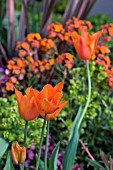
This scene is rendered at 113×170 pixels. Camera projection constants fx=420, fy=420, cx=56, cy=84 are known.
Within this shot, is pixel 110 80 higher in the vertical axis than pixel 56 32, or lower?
lower

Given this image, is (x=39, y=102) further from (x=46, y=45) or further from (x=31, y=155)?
(x=46, y=45)

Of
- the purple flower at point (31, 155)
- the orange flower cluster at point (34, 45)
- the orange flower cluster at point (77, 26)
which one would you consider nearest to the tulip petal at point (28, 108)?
the purple flower at point (31, 155)

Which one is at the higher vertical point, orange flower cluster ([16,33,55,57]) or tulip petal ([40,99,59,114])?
tulip petal ([40,99,59,114])

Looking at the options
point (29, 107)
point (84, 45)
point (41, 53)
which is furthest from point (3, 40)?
point (29, 107)

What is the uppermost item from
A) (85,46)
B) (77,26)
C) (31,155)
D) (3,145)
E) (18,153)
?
(85,46)

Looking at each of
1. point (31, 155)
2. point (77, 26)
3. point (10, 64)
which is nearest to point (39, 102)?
point (31, 155)

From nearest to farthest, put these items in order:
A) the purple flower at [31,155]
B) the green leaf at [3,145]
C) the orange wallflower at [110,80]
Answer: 1. the green leaf at [3,145]
2. the purple flower at [31,155]
3. the orange wallflower at [110,80]

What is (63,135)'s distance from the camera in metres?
1.91

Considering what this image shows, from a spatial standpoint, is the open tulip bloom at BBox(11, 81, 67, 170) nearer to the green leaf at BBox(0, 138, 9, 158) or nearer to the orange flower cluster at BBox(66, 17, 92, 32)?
the green leaf at BBox(0, 138, 9, 158)

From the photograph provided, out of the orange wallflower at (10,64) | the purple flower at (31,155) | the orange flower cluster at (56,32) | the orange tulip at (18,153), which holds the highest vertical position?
the orange flower cluster at (56,32)

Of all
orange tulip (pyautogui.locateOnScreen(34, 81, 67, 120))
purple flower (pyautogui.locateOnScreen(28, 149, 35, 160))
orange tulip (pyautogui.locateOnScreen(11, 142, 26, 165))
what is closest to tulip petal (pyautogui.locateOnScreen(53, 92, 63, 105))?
orange tulip (pyautogui.locateOnScreen(34, 81, 67, 120))

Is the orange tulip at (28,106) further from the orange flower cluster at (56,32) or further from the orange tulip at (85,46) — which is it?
the orange flower cluster at (56,32)

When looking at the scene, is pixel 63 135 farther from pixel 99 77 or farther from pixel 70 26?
pixel 70 26

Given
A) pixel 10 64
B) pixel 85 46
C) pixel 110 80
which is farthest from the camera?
pixel 10 64
